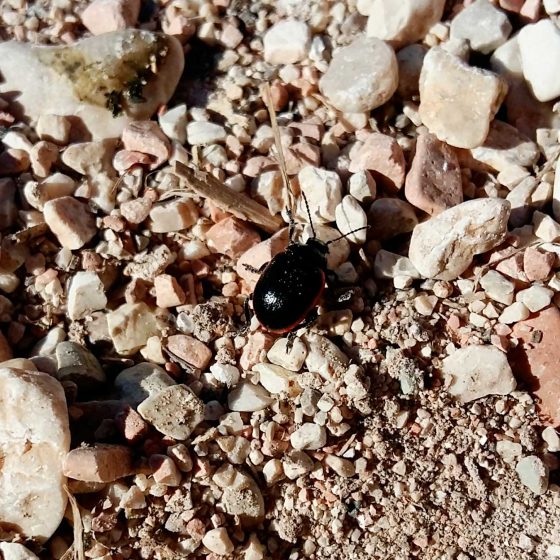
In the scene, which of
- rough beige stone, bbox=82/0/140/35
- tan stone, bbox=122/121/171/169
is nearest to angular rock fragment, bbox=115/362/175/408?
tan stone, bbox=122/121/171/169

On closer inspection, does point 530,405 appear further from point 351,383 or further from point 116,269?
point 116,269

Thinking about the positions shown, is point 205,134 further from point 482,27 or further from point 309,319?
point 482,27

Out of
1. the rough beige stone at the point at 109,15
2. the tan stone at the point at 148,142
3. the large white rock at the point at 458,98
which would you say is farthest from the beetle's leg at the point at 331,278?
the rough beige stone at the point at 109,15

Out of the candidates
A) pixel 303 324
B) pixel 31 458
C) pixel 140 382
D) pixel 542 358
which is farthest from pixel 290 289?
pixel 31 458

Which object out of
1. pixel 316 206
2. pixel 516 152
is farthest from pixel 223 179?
pixel 516 152

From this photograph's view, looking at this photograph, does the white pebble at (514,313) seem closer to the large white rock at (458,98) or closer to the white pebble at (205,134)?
the large white rock at (458,98)

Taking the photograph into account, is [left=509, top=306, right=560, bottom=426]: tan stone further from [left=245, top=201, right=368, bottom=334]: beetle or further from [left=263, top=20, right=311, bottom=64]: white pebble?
[left=263, top=20, right=311, bottom=64]: white pebble
